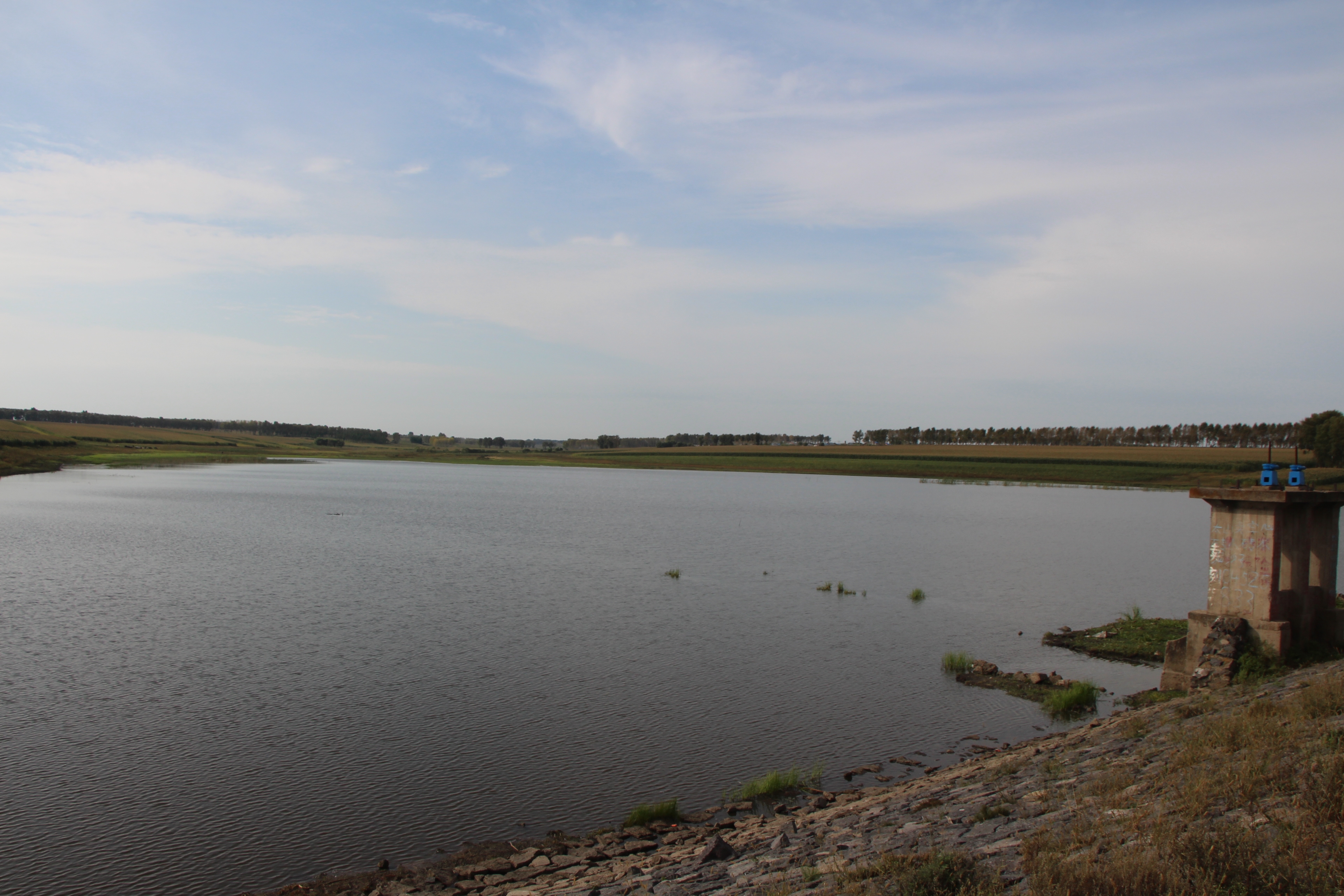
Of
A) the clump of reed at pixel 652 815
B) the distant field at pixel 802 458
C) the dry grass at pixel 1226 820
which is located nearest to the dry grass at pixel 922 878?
the dry grass at pixel 1226 820

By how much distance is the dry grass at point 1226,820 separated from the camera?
5250 mm

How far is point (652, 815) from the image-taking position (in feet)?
31.7

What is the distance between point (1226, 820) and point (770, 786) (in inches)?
208

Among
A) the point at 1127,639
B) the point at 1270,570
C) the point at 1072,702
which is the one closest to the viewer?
the point at 1270,570

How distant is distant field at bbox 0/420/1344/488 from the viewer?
321 ft

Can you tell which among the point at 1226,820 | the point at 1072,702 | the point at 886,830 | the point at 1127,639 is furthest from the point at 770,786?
the point at 1127,639

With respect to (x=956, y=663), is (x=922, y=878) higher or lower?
higher

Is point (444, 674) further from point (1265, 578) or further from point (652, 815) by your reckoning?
point (1265, 578)

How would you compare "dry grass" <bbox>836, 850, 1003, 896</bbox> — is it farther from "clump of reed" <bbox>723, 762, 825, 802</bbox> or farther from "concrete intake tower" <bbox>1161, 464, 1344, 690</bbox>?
"concrete intake tower" <bbox>1161, 464, 1344, 690</bbox>

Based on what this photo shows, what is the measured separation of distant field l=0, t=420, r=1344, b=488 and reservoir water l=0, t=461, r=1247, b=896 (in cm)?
6245

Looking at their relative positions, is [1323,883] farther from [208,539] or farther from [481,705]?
[208,539]

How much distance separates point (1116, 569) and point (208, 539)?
3687 cm

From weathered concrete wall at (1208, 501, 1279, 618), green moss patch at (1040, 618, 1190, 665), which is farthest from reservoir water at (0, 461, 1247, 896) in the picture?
weathered concrete wall at (1208, 501, 1279, 618)

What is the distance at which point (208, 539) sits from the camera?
113 ft
